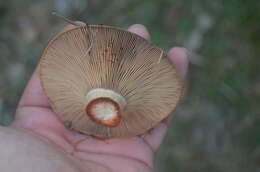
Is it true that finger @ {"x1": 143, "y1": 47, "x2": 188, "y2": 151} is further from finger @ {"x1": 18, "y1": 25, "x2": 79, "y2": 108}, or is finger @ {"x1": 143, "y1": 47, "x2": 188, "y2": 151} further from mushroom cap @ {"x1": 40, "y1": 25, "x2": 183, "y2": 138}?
finger @ {"x1": 18, "y1": 25, "x2": 79, "y2": 108}

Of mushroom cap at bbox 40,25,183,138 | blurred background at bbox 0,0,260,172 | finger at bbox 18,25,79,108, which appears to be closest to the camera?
mushroom cap at bbox 40,25,183,138

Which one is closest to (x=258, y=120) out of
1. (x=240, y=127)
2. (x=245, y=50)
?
(x=240, y=127)

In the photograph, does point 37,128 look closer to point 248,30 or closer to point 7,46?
point 7,46

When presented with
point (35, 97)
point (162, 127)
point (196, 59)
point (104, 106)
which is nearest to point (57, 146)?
point (104, 106)

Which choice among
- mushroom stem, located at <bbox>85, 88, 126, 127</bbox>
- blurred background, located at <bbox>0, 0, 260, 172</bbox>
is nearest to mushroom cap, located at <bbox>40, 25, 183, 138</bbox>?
mushroom stem, located at <bbox>85, 88, 126, 127</bbox>

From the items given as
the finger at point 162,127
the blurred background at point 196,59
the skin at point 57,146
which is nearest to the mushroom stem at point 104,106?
the skin at point 57,146

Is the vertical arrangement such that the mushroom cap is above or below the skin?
above

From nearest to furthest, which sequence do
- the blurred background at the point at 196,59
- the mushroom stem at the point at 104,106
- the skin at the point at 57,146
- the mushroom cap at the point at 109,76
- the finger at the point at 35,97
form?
the skin at the point at 57,146, the mushroom cap at the point at 109,76, the mushroom stem at the point at 104,106, the finger at the point at 35,97, the blurred background at the point at 196,59

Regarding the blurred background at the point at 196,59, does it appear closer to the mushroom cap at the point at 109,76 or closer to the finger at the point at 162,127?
the finger at the point at 162,127
